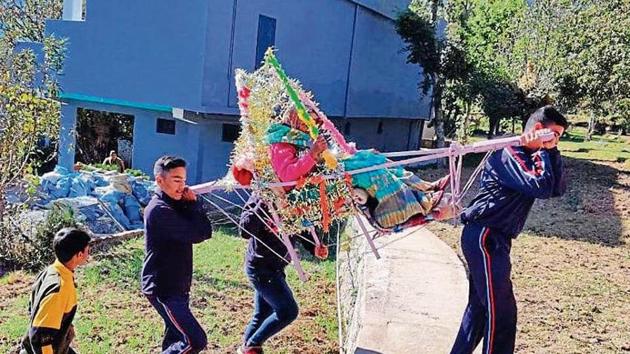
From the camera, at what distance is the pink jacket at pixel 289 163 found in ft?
12.3

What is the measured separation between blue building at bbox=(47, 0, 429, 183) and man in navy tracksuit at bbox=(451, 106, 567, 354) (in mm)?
8750

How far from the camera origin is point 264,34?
13281 millimetres

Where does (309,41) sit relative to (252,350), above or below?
above

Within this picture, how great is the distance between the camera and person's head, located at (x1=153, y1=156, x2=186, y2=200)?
3699 mm

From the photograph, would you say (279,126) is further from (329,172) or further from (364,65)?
(364,65)

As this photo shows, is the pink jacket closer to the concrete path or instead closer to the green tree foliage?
the concrete path

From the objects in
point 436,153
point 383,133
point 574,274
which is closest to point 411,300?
point 436,153

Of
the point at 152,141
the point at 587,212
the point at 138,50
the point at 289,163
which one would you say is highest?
the point at 138,50

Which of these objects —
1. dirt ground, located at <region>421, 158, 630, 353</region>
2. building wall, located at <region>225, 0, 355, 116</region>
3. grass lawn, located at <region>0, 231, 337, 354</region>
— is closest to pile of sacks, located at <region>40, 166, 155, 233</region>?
grass lawn, located at <region>0, 231, 337, 354</region>

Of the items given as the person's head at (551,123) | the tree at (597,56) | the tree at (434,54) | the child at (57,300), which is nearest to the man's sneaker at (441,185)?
the person's head at (551,123)

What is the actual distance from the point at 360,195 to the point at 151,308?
117 inches

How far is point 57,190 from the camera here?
39.2ft

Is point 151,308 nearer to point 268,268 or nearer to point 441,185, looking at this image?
point 268,268

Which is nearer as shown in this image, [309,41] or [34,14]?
[309,41]
